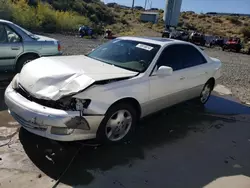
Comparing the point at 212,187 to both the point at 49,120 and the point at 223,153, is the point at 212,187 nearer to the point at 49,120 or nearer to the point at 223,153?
the point at 223,153

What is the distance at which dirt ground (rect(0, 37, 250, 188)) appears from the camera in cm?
313

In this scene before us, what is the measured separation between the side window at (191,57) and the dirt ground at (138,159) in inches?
49.9

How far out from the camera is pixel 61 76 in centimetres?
365

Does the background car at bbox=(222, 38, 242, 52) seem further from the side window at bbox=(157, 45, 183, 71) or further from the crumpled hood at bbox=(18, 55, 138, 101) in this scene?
the crumpled hood at bbox=(18, 55, 138, 101)

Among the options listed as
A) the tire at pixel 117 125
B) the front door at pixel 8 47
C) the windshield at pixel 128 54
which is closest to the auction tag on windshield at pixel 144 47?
the windshield at pixel 128 54

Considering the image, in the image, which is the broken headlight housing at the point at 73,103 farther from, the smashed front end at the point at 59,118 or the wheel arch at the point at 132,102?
the wheel arch at the point at 132,102

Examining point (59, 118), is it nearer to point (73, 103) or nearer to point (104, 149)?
point (73, 103)

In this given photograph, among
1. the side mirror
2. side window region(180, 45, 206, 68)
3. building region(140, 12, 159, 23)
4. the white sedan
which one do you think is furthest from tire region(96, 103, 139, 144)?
building region(140, 12, 159, 23)

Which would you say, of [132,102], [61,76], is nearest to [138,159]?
[132,102]

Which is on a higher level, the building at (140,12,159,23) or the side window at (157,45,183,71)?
the building at (140,12,159,23)

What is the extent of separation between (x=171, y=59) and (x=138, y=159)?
6.64 feet

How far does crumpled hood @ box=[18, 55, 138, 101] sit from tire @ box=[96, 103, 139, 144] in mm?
465

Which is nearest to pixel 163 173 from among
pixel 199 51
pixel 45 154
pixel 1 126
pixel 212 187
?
pixel 212 187

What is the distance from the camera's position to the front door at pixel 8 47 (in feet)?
20.4
